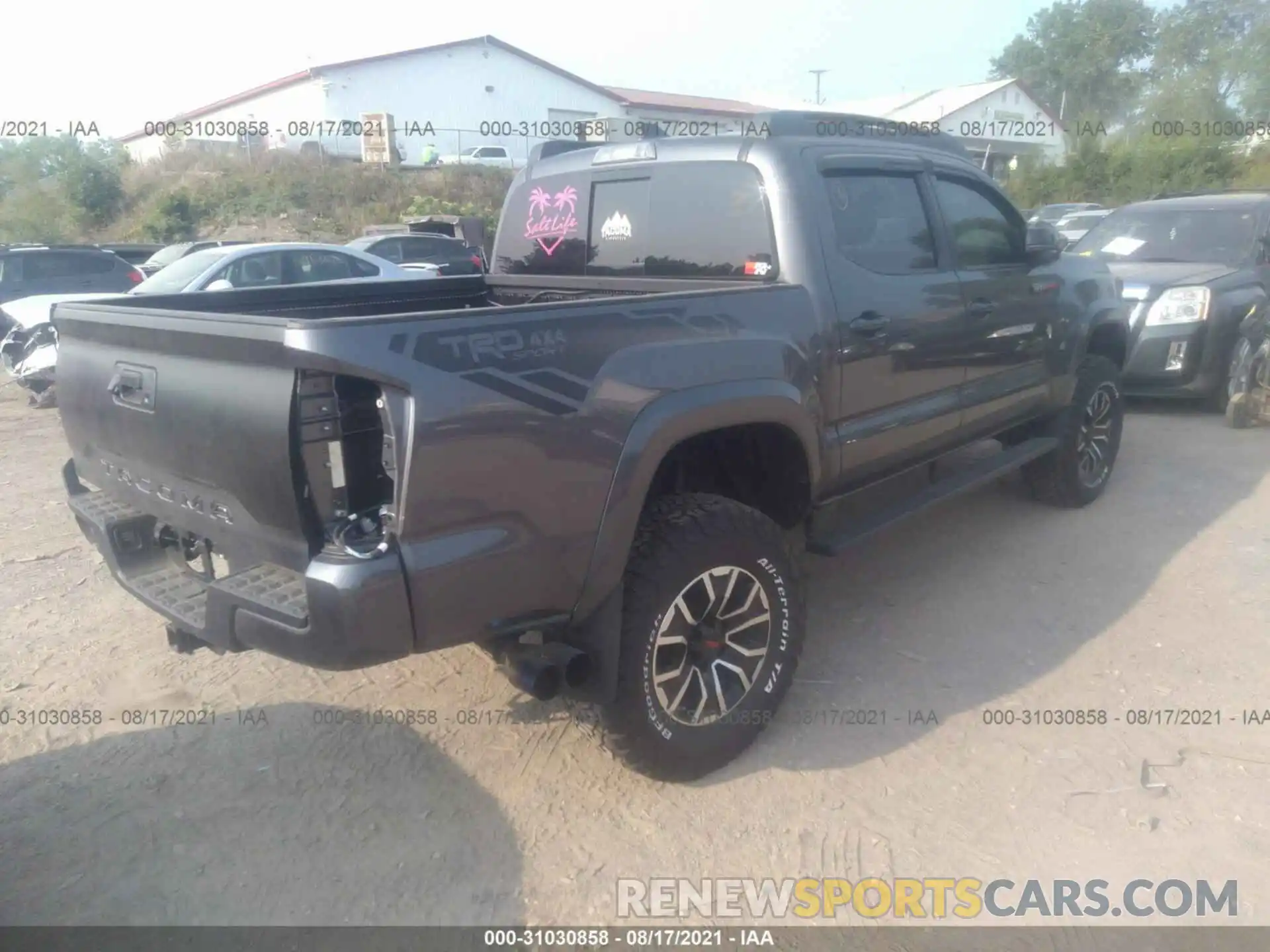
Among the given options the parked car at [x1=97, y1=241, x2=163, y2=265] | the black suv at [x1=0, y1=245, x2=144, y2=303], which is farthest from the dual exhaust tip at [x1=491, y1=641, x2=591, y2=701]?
the parked car at [x1=97, y1=241, x2=163, y2=265]

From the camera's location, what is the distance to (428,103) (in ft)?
139

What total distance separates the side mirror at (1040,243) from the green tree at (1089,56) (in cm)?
6190

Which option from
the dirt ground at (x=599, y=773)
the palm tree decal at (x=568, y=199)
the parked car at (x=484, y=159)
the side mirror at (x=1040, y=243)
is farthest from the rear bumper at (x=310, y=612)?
the parked car at (x=484, y=159)

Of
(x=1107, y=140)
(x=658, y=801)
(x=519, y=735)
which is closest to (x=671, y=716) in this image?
(x=658, y=801)

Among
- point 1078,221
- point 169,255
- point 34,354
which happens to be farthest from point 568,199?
point 1078,221

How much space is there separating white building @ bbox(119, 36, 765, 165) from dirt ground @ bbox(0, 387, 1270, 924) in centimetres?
3546

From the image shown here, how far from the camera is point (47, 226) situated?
3020 cm

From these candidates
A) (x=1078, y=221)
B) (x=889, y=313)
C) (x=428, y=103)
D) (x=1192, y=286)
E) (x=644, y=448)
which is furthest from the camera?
(x=428, y=103)

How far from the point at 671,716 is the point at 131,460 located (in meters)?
1.84

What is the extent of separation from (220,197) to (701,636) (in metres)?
31.5

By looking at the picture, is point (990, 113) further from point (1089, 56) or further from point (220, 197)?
point (220, 197)

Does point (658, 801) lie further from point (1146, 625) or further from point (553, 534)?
point (1146, 625)

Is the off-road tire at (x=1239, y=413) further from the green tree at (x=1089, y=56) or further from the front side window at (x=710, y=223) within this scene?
the green tree at (x=1089, y=56)

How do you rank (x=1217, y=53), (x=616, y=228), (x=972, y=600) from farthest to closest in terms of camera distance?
(x=1217, y=53) → (x=972, y=600) → (x=616, y=228)
